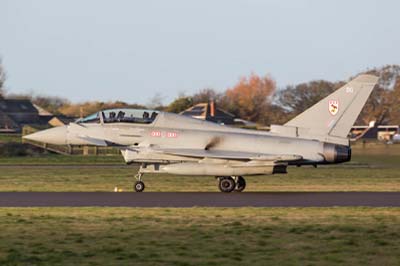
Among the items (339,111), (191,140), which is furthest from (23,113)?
(339,111)

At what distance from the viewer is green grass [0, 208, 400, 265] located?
1235cm

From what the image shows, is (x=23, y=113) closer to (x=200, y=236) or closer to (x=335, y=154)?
(x=335, y=154)

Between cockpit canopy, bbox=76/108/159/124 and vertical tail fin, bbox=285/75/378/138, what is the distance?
451cm

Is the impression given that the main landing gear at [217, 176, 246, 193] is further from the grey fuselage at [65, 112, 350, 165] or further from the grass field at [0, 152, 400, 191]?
the grass field at [0, 152, 400, 191]

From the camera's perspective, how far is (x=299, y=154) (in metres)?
25.8

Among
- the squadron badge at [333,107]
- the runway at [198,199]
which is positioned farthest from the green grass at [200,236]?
the squadron badge at [333,107]

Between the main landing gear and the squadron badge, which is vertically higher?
the squadron badge

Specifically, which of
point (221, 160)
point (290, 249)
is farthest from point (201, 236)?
point (221, 160)

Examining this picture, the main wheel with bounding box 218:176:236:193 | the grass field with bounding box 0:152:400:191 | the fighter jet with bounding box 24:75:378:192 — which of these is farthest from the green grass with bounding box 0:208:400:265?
the grass field with bounding box 0:152:400:191

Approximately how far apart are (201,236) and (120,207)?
227 inches

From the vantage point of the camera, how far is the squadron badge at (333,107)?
2645cm

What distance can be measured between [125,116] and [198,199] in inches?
209

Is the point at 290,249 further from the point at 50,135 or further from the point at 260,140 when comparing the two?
the point at 50,135

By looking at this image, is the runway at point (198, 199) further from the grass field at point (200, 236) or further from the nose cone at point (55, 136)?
the nose cone at point (55, 136)
